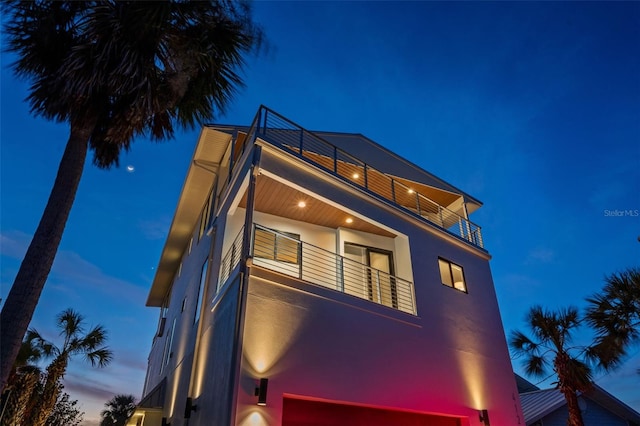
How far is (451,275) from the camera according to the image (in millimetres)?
12406

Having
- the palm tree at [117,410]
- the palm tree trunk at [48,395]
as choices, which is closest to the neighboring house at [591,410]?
the palm tree trunk at [48,395]

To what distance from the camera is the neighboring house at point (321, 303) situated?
750 centimetres

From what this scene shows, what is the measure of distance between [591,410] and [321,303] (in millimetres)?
16069

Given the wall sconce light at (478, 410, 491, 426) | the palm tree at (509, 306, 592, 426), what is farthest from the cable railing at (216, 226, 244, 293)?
the palm tree at (509, 306, 592, 426)

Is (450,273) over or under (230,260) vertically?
over

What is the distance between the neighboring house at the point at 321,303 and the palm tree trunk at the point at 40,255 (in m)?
3.05

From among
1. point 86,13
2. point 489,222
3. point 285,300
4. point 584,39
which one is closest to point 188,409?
point 285,300

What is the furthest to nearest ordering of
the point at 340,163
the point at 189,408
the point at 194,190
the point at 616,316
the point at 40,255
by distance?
the point at 194,190 → the point at 340,163 → the point at 616,316 → the point at 189,408 → the point at 40,255

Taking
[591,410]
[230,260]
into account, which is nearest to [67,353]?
[230,260]

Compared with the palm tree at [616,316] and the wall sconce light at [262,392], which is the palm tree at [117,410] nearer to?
the wall sconce light at [262,392]

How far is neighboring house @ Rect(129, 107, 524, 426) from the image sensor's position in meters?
7.50

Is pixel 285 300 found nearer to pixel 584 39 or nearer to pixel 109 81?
pixel 109 81

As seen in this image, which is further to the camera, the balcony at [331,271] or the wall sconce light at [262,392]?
the balcony at [331,271]

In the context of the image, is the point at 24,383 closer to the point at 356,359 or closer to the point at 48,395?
the point at 48,395
